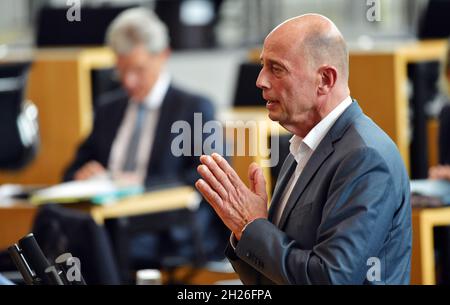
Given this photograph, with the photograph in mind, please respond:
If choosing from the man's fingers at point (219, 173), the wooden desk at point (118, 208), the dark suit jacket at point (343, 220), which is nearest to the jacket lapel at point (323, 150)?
the dark suit jacket at point (343, 220)

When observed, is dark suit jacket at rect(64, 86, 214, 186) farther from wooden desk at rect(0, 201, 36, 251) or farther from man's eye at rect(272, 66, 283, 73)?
man's eye at rect(272, 66, 283, 73)

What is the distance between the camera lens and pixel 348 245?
1.96 metres

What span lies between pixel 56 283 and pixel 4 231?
3513 mm

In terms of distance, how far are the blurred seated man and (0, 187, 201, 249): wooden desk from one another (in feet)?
0.43

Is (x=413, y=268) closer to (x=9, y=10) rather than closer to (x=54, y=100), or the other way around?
(x=54, y=100)

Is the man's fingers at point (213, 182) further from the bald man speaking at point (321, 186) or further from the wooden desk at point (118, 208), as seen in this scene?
the wooden desk at point (118, 208)

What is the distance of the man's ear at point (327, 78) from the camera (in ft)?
6.62

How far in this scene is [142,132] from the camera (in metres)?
5.42

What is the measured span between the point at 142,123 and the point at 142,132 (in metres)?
0.04

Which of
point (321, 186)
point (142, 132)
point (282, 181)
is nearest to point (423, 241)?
point (142, 132)

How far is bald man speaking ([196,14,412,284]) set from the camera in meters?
1.98

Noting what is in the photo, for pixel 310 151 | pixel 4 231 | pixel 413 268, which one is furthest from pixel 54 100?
pixel 310 151

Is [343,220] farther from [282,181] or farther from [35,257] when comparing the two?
[35,257]

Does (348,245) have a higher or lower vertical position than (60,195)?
higher
